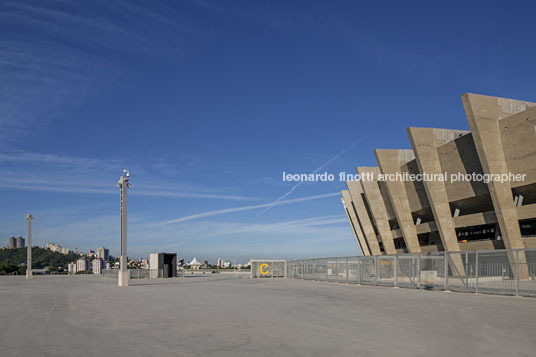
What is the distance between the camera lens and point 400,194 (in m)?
60.5

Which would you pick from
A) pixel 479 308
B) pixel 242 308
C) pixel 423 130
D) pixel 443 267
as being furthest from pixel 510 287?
pixel 423 130

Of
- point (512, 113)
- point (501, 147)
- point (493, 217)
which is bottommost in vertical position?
point (493, 217)

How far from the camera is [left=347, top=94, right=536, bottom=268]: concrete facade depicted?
138 ft

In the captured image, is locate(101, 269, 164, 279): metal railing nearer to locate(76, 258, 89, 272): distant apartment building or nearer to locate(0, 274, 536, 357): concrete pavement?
locate(0, 274, 536, 357): concrete pavement

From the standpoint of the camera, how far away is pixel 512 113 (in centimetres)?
4362

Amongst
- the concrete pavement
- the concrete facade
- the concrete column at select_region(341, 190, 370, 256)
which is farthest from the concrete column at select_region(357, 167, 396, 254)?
the concrete pavement

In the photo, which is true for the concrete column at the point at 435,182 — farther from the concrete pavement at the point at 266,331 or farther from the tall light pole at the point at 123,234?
the concrete pavement at the point at 266,331

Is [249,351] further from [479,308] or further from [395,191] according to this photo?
[395,191]

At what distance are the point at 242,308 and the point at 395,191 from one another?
48618 mm

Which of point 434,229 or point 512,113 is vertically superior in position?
point 512,113

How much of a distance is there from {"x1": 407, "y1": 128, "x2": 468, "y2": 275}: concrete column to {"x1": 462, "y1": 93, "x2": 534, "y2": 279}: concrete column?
8.63 metres

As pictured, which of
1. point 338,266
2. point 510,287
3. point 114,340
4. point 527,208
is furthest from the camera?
point 527,208

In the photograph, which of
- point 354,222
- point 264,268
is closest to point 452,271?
point 264,268

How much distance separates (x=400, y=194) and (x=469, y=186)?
12.0m
